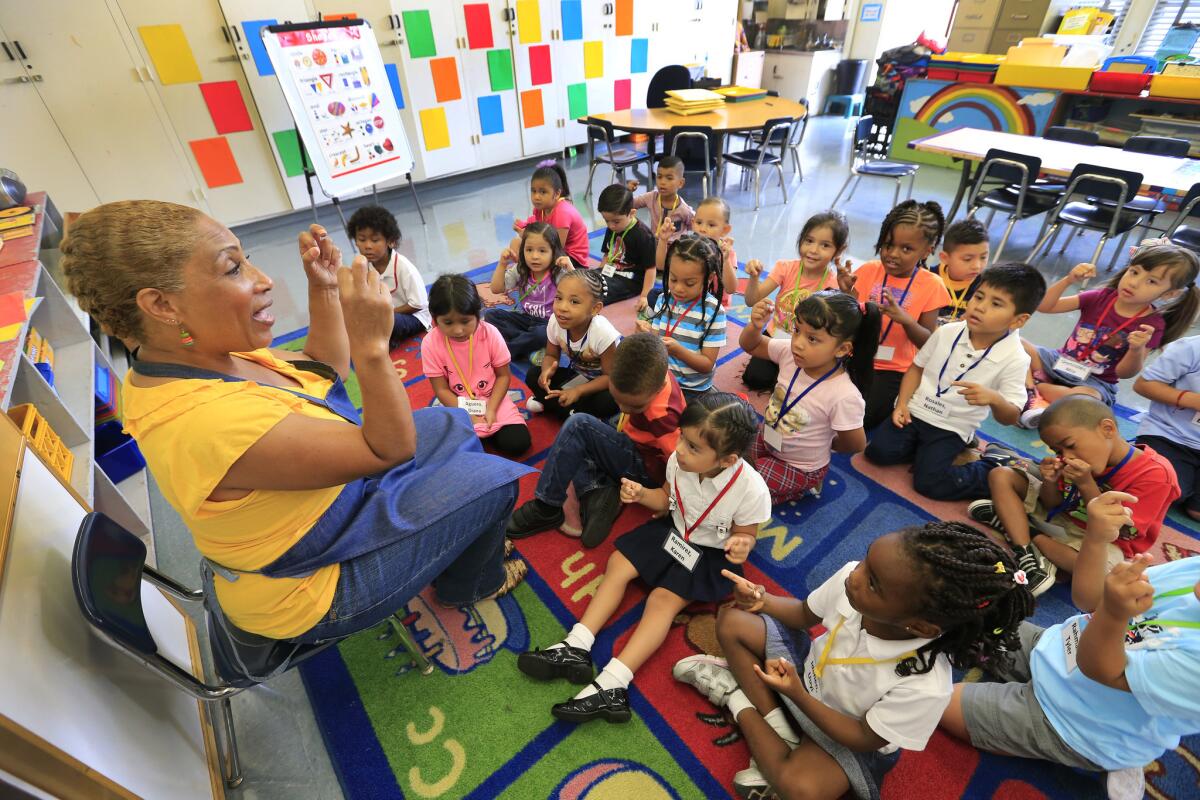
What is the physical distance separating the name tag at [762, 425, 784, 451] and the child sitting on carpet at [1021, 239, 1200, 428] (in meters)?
1.26

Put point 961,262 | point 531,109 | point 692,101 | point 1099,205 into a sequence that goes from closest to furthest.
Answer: point 961,262 → point 1099,205 → point 692,101 → point 531,109

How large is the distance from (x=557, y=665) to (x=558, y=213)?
2742 millimetres

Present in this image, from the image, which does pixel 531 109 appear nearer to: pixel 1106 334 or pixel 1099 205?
pixel 1099 205

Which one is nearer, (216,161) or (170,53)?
(170,53)

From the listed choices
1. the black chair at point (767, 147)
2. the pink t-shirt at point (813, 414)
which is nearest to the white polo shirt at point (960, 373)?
the pink t-shirt at point (813, 414)

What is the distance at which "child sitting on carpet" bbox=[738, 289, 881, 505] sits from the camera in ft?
6.30

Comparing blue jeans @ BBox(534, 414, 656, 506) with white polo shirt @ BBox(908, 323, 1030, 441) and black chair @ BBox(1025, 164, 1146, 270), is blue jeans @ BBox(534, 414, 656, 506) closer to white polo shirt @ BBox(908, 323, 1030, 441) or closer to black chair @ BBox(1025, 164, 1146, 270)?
white polo shirt @ BBox(908, 323, 1030, 441)

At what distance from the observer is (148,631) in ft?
3.61

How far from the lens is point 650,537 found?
1.82 m

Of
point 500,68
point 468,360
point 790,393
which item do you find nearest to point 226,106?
point 500,68

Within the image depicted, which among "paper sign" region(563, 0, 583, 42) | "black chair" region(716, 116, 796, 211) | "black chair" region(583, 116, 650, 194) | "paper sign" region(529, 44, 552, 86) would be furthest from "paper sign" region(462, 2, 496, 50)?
"black chair" region(716, 116, 796, 211)

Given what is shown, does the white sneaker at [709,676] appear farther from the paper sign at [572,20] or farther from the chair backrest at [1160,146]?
the paper sign at [572,20]

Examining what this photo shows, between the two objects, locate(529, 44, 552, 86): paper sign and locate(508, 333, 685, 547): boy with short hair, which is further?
locate(529, 44, 552, 86): paper sign

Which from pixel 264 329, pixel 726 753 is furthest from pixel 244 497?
pixel 726 753
